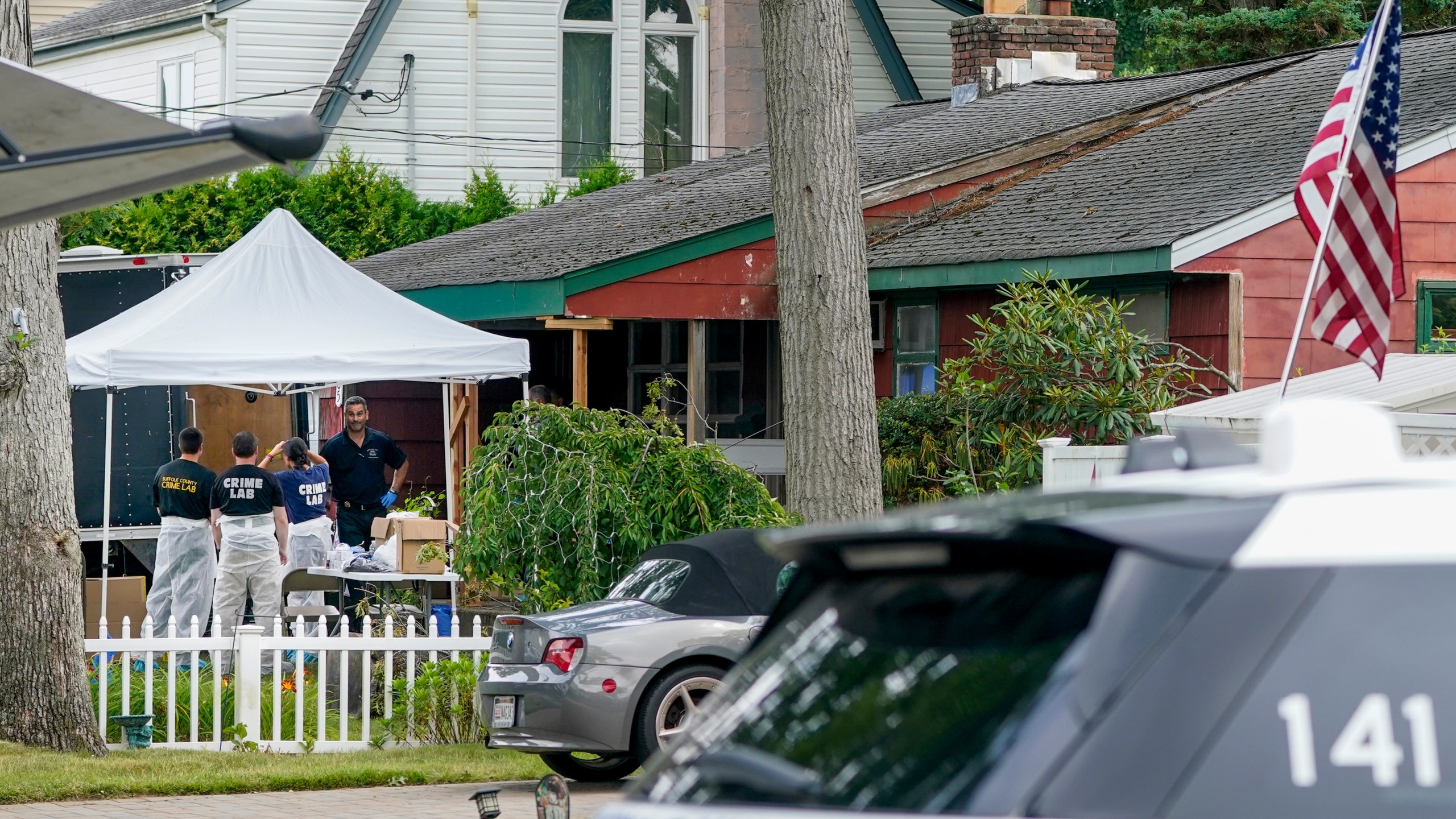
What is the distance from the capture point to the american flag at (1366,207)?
9.12m

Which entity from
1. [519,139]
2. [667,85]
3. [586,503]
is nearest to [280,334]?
[586,503]

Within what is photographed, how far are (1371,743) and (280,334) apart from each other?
1352 cm

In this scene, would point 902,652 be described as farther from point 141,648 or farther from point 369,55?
point 369,55

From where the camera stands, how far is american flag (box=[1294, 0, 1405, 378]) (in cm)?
912

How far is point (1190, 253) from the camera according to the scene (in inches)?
524

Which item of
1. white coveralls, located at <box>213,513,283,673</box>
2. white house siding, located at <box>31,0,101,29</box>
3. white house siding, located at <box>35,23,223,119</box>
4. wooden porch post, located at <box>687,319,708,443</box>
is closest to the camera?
white coveralls, located at <box>213,513,283,673</box>

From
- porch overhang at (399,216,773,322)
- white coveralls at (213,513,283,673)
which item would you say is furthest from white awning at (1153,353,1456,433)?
white coveralls at (213,513,283,673)

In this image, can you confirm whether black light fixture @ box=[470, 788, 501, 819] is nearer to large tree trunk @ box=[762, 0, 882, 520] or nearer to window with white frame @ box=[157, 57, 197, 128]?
large tree trunk @ box=[762, 0, 882, 520]

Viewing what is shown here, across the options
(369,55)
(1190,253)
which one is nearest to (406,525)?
(1190,253)

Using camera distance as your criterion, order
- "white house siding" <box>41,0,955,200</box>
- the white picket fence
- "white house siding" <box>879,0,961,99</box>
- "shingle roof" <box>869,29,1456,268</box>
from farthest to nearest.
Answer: "white house siding" <box>879,0,961,99</box> → "white house siding" <box>41,0,955,200</box> → "shingle roof" <box>869,29,1456,268</box> → the white picket fence

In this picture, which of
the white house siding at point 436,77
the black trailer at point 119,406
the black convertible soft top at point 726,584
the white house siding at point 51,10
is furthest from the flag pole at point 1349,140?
the white house siding at point 51,10

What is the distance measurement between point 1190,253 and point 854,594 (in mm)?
11079

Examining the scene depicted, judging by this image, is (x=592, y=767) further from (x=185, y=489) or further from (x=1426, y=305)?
(x=1426, y=305)

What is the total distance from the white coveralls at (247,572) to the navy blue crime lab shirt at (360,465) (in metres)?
2.11
